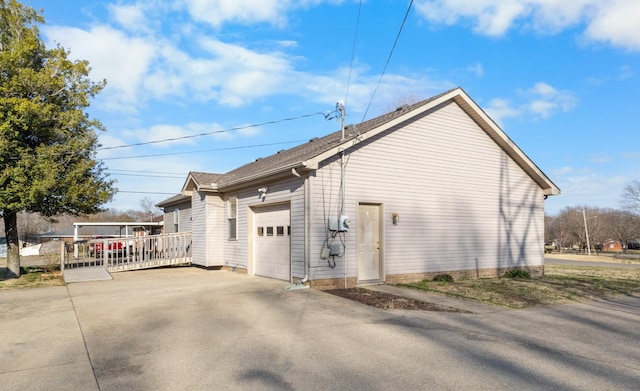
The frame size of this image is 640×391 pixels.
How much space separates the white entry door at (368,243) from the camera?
12.1 meters

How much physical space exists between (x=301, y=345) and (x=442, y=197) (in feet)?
29.4

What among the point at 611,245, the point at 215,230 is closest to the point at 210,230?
the point at 215,230

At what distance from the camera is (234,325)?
733 centimetres

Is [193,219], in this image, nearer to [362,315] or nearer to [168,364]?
[362,315]

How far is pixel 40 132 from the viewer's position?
14.4 m

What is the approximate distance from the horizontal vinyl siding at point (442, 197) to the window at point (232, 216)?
512 cm

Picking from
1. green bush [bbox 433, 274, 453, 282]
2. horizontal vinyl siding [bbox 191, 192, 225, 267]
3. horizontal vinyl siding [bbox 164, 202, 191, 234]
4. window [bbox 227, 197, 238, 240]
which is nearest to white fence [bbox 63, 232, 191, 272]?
horizontal vinyl siding [bbox 191, 192, 225, 267]

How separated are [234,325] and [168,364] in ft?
6.52

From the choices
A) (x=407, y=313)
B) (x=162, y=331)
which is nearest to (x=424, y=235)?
(x=407, y=313)

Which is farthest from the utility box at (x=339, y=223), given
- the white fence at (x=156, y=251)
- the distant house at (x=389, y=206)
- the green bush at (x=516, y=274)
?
the white fence at (x=156, y=251)

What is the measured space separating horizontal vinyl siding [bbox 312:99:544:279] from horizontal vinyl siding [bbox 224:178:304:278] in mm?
542

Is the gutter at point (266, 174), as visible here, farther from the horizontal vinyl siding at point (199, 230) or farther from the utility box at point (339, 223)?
the utility box at point (339, 223)

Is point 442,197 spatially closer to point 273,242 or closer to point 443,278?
point 443,278

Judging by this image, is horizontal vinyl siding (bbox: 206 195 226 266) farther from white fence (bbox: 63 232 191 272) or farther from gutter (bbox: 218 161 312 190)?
white fence (bbox: 63 232 191 272)
